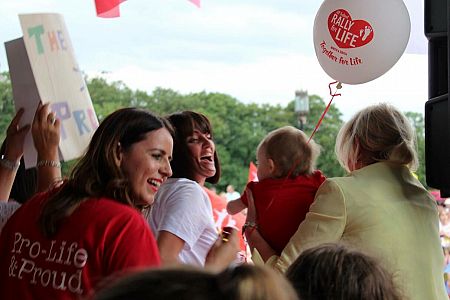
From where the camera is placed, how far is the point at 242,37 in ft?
90.8

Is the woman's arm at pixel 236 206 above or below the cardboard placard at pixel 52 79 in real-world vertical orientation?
below

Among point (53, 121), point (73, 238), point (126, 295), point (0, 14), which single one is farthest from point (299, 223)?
point (0, 14)

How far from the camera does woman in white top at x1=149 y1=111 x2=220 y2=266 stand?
2.32 meters

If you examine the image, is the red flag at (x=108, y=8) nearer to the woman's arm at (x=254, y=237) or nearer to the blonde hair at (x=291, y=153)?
the blonde hair at (x=291, y=153)

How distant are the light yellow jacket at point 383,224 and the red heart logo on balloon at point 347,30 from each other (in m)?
0.55

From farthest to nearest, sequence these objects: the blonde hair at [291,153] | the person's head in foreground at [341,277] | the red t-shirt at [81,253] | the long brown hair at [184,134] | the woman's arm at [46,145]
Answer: the blonde hair at [291,153]
the long brown hair at [184,134]
the woman's arm at [46,145]
the red t-shirt at [81,253]
the person's head in foreground at [341,277]

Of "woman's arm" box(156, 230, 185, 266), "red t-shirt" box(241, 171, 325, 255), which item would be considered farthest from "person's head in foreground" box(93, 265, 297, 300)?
"red t-shirt" box(241, 171, 325, 255)

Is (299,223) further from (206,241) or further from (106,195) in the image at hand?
(106,195)

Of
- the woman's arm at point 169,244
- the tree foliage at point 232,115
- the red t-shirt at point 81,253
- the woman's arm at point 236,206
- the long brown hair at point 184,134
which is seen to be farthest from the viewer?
the tree foliage at point 232,115

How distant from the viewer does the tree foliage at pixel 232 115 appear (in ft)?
66.6

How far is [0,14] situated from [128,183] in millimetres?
11197

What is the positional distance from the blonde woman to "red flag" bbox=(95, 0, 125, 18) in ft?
4.55

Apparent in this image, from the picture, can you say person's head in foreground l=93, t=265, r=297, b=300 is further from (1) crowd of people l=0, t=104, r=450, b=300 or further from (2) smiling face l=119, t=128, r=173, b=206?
(2) smiling face l=119, t=128, r=173, b=206

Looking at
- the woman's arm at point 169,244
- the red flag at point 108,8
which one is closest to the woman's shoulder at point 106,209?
the woman's arm at point 169,244
